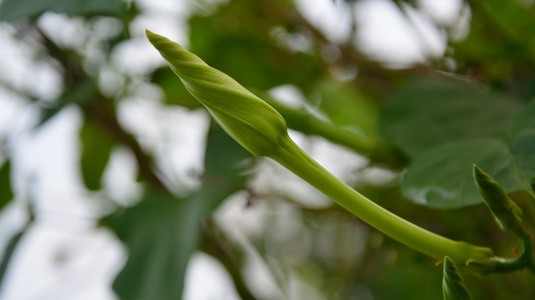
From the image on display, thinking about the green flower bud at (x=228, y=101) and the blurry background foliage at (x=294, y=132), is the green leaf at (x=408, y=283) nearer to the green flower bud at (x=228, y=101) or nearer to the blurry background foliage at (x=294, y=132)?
the blurry background foliage at (x=294, y=132)

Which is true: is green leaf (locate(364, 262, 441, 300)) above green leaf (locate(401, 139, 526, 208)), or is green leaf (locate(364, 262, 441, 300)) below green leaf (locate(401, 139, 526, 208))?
below

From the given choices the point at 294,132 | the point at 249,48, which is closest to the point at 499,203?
the point at 294,132

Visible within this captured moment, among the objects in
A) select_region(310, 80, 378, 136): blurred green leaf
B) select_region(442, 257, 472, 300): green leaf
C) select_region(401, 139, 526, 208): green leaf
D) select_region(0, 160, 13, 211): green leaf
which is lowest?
select_region(0, 160, 13, 211): green leaf

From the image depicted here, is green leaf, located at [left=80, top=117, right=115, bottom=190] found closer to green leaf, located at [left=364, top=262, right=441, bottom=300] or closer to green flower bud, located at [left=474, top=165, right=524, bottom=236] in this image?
green leaf, located at [left=364, top=262, right=441, bottom=300]

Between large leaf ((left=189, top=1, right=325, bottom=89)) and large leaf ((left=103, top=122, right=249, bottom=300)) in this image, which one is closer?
large leaf ((left=103, top=122, right=249, bottom=300))

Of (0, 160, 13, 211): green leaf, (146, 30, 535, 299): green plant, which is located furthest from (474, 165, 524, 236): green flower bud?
(0, 160, 13, 211): green leaf
